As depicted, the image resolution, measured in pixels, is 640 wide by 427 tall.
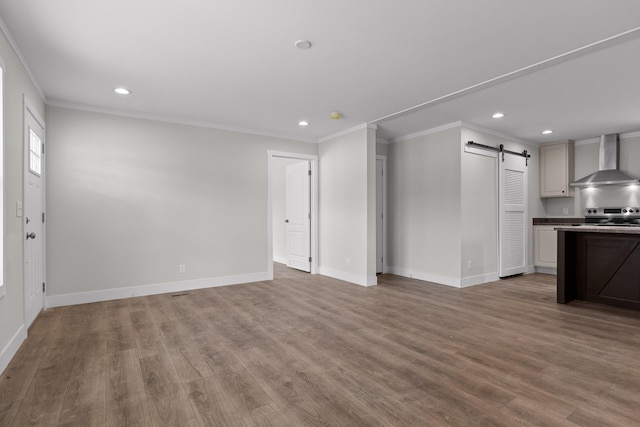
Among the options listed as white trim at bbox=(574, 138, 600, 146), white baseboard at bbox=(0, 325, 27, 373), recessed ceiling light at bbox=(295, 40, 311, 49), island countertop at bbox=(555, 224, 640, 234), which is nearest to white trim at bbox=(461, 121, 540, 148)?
white trim at bbox=(574, 138, 600, 146)

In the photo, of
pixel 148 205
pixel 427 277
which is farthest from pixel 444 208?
pixel 148 205

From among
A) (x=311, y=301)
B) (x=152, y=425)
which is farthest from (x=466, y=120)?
(x=152, y=425)

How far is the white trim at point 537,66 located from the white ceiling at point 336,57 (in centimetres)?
1

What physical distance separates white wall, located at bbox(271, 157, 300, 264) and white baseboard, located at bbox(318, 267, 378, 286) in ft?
5.38

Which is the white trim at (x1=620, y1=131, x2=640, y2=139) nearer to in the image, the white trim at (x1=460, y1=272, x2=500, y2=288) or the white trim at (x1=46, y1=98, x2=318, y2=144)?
the white trim at (x1=460, y1=272, x2=500, y2=288)

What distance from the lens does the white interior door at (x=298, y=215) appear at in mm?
6252

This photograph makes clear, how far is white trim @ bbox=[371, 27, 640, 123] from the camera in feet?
8.55

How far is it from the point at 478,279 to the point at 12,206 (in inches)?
225

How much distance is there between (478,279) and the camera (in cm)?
532

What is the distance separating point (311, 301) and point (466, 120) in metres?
3.45


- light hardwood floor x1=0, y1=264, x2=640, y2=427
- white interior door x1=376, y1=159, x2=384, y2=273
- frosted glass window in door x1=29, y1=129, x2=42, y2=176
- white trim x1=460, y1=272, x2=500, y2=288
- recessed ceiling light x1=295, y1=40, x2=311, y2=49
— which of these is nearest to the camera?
light hardwood floor x1=0, y1=264, x2=640, y2=427

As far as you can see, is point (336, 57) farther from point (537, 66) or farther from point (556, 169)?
point (556, 169)

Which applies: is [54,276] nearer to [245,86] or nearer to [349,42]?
[245,86]

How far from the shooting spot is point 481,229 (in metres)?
5.37
